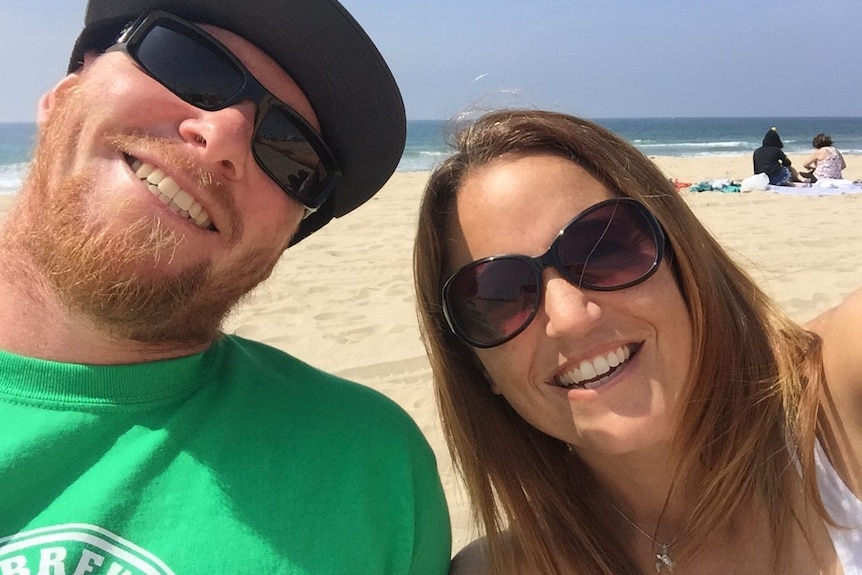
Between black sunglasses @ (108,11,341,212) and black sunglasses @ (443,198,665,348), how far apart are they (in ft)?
1.84

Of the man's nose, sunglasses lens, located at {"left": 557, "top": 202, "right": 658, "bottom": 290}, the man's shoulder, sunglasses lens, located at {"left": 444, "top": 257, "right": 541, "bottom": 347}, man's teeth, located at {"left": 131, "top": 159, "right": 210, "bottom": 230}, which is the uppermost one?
the man's nose

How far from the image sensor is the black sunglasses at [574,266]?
151 centimetres

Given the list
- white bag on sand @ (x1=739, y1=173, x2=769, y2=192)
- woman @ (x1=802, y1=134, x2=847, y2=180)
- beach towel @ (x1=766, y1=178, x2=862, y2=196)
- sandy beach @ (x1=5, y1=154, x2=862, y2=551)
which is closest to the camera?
sandy beach @ (x1=5, y1=154, x2=862, y2=551)

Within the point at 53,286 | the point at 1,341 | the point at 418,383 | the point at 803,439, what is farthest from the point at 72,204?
the point at 418,383

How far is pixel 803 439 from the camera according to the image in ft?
5.16

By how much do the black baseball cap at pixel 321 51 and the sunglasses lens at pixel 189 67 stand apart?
0.37 ft

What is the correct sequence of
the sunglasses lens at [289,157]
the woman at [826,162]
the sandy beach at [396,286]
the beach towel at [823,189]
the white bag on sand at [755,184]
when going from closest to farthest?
1. the sunglasses lens at [289,157]
2. the sandy beach at [396,286]
3. the beach towel at [823,189]
4. the white bag on sand at [755,184]
5. the woman at [826,162]

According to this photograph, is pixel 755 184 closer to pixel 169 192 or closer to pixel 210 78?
pixel 210 78

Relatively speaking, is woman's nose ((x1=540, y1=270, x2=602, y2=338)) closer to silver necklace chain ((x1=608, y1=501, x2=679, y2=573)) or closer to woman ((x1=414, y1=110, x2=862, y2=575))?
woman ((x1=414, y1=110, x2=862, y2=575))

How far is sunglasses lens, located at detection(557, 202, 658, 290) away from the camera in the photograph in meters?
1.51

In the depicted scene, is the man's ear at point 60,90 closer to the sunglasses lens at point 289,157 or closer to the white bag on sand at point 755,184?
the sunglasses lens at point 289,157

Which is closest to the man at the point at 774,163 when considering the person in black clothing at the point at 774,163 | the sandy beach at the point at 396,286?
the person in black clothing at the point at 774,163

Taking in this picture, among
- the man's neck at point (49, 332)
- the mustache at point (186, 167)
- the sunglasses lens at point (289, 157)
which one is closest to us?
the man's neck at point (49, 332)

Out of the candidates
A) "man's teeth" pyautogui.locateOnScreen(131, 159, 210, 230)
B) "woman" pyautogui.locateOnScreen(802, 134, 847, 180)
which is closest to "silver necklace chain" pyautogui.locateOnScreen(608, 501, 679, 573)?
"man's teeth" pyautogui.locateOnScreen(131, 159, 210, 230)
